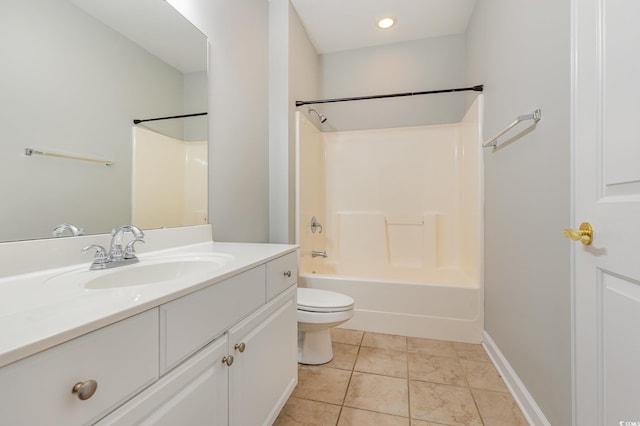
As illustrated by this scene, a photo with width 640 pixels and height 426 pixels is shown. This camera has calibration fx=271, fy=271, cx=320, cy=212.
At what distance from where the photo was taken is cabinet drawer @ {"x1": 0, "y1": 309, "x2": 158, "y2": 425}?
370 mm

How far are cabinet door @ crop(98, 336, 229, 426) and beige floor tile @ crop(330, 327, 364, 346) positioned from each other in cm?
135

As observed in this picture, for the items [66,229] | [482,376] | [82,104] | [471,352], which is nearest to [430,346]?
[471,352]

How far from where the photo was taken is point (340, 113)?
295 cm

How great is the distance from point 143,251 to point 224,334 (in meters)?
0.59

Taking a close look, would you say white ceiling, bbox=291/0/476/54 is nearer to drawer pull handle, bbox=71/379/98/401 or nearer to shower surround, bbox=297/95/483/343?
shower surround, bbox=297/95/483/343

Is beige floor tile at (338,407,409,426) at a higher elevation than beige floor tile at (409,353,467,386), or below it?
below

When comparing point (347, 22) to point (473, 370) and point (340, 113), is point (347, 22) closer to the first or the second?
point (340, 113)

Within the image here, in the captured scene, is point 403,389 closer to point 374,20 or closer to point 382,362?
point 382,362

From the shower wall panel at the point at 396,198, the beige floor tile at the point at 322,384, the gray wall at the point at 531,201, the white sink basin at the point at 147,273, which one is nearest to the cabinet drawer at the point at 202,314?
the white sink basin at the point at 147,273

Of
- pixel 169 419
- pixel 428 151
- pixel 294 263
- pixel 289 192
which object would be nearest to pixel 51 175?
pixel 169 419

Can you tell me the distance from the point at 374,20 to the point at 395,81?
1.95 feet

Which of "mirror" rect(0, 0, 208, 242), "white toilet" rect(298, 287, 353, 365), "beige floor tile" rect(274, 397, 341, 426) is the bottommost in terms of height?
"beige floor tile" rect(274, 397, 341, 426)

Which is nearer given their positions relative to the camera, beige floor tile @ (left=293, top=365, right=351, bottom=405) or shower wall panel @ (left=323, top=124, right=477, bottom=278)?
beige floor tile @ (left=293, top=365, right=351, bottom=405)

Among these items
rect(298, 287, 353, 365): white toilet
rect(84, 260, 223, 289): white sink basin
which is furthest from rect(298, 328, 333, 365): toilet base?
rect(84, 260, 223, 289): white sink basin
